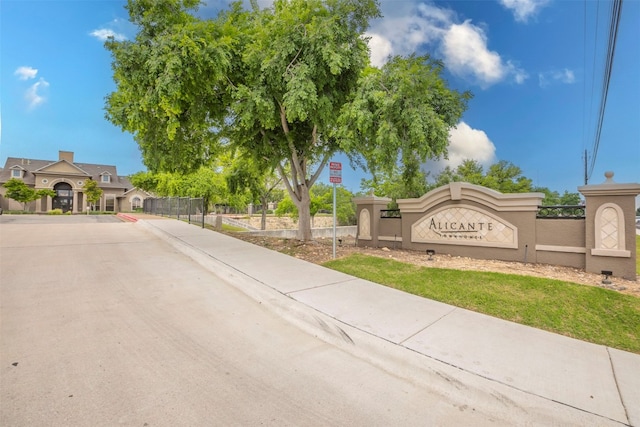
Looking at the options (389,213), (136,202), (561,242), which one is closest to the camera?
(561,242)

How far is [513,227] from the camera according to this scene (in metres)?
8.69

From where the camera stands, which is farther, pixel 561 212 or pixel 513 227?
pixel 513 227

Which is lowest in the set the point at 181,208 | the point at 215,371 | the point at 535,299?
the point at 215,371

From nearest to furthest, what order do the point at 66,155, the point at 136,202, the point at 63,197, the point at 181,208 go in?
1. the point at 181,208
2. the point at 63,197
3. the point at 66,155
4. the point at 136,202

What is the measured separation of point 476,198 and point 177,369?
8950 millimetres

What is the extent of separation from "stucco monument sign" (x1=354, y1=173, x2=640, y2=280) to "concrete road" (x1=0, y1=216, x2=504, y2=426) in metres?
6.88

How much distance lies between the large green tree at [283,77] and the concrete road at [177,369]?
4.76m

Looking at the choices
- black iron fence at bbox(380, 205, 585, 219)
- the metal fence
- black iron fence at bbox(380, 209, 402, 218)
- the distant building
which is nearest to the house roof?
the distant building

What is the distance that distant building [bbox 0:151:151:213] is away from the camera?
131ft

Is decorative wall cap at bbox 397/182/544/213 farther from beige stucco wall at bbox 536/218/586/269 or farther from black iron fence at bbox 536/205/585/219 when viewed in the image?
beige stucco wall at bbox 536/218/586/269

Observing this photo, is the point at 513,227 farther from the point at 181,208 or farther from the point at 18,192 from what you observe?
the point at 18,192

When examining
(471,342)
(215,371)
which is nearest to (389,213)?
(471,342)

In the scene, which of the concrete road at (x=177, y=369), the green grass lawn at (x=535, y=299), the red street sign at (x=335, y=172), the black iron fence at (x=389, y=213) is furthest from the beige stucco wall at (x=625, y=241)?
the concrete road at (x=177, y=369)

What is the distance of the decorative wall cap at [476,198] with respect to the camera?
27.7 feet
